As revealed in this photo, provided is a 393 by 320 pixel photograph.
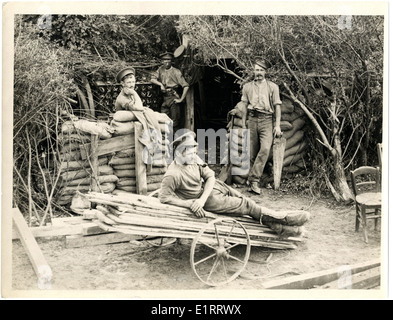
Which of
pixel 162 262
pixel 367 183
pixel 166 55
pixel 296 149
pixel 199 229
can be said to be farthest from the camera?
pixel 296 149

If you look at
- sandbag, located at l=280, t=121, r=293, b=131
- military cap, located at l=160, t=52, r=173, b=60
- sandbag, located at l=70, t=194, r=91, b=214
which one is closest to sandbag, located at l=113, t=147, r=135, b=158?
sandbag, located at l=70, t=194, r=91, b=214

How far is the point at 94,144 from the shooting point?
7.56 meters

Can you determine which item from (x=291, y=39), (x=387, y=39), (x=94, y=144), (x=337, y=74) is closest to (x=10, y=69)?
(x=94, y=144)

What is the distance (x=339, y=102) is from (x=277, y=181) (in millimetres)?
1211

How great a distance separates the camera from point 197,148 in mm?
7656

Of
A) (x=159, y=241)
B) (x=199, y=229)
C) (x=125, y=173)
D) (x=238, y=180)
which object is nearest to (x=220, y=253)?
(x=199, y=229)

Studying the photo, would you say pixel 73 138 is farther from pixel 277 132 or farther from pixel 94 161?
pixel 277 132

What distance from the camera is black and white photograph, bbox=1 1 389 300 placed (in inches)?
293

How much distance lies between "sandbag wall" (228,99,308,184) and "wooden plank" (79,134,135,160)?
4.65 feet

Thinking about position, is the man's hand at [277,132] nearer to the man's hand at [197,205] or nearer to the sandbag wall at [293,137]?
the sandbag wall at [293,137]

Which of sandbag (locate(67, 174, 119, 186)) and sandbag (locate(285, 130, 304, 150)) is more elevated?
sandbag (locate(285, 130, 304, 150))

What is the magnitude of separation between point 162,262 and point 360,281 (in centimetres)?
228

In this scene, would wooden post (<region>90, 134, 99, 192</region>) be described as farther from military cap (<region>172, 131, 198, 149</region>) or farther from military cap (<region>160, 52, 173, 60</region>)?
military cap (<region>160, 52, 173, 60</region>)

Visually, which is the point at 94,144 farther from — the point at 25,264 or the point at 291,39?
the point at 291,39
